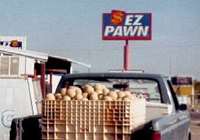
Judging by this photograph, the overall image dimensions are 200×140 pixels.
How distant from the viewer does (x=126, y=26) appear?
3338 centimetres

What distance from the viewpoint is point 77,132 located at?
6.46m

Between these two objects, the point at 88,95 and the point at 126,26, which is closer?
the point at 88,95

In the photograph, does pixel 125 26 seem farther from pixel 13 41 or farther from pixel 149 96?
pixel 149 96

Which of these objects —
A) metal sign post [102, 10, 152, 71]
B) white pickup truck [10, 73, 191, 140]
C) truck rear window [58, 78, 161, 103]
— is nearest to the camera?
white pickup truck [10, 73, 191, 140]

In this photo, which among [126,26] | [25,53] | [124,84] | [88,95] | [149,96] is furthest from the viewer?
[126,26]

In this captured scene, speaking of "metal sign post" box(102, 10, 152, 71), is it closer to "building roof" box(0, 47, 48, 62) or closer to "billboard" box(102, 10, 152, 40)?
"billboard" box(102, 10, 152, 40)

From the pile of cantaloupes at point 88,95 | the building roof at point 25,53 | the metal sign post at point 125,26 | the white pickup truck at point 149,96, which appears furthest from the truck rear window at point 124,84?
the metal sign post at point 125,26

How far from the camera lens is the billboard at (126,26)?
33.0m

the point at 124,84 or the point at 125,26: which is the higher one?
the point at 125,26

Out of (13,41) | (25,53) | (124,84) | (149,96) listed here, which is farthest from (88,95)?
(13,41)

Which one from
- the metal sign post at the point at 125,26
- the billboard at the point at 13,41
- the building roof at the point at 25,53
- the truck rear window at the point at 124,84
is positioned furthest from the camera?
the metal sign post at the point at 125,26

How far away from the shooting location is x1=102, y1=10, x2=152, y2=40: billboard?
3297 cm

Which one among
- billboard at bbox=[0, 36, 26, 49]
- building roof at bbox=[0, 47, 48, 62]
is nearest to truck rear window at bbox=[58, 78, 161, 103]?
building roof at bbox=[0, 47, 48, 62]

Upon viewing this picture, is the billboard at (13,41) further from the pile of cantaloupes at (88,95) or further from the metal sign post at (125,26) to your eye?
the pile of cantaloupes at (88,95)
